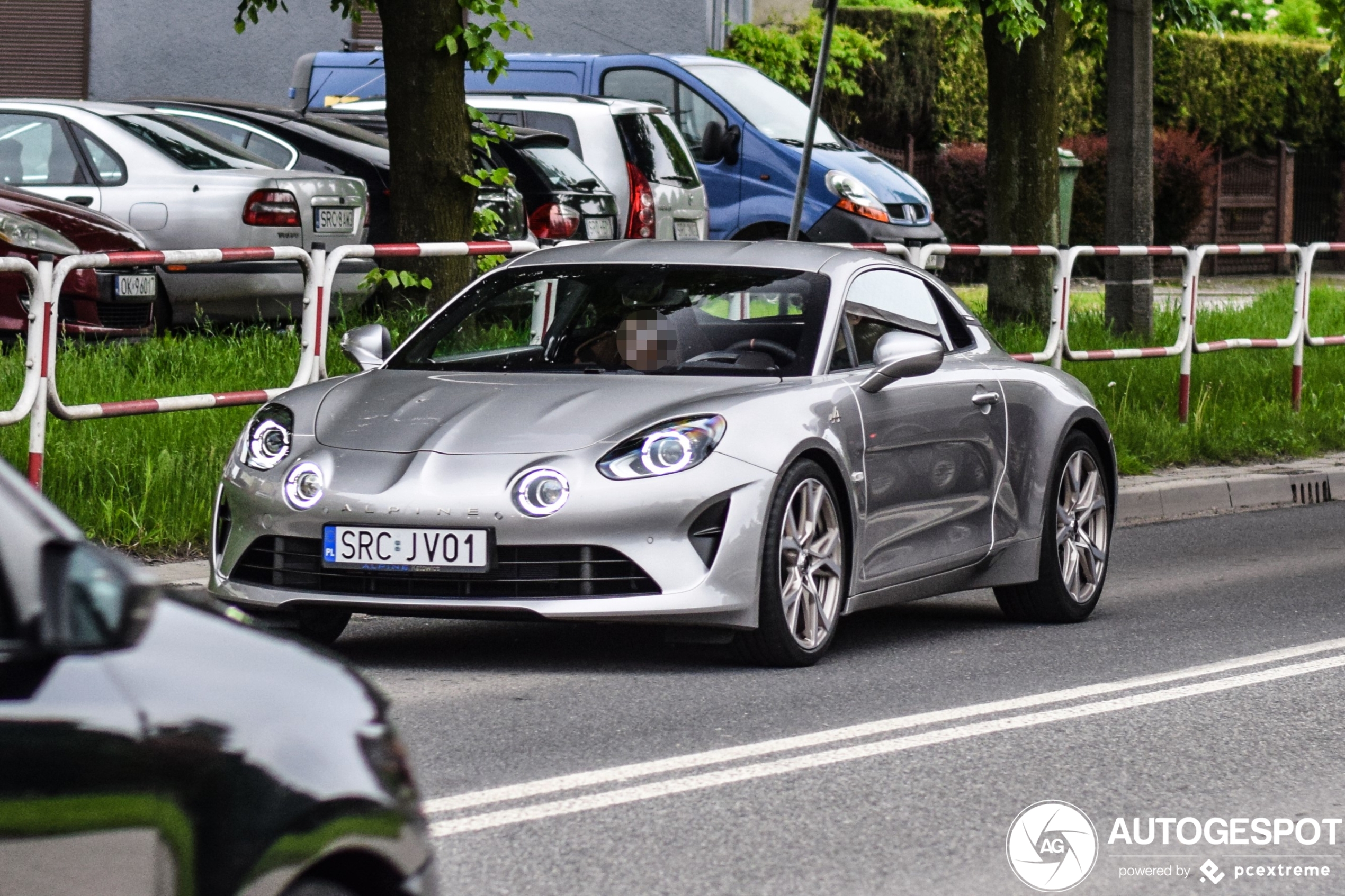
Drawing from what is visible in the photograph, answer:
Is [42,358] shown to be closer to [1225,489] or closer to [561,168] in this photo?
[1225,489]

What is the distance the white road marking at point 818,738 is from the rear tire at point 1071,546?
898 mm

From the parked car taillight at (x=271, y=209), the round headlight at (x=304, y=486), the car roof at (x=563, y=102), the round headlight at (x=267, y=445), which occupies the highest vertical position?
the car roof at (x=563, y=102)

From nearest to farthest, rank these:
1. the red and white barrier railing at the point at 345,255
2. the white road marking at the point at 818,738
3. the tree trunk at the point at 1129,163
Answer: the white road marking at the point at 818,738 → the red and white barrier railing at the point at 345,255 → the tree trunk at the point at 1129,163

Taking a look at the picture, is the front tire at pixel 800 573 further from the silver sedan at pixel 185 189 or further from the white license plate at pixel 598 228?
the white license plate at pixel 598 228

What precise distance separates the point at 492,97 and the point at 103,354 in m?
8.42

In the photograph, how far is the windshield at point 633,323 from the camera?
7.52m

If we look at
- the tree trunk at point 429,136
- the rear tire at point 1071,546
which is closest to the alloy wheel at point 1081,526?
the rear tire at point 1071,546

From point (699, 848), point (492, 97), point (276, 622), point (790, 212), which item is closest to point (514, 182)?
point (492, 97)

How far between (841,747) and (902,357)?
183 cm

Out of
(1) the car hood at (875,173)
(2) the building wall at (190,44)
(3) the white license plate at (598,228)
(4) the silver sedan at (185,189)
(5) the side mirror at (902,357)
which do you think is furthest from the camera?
Answer: (2) the building wall at (190,44)

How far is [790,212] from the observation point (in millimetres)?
20078

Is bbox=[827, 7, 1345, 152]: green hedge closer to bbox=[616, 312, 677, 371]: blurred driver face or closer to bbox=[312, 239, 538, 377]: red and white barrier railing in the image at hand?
bbox=[312, 239, 538, 377]: red and white barrier railing

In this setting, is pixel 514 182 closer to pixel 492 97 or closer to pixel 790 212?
pixel 492 97

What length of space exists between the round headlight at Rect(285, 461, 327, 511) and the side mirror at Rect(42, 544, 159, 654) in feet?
14.0
